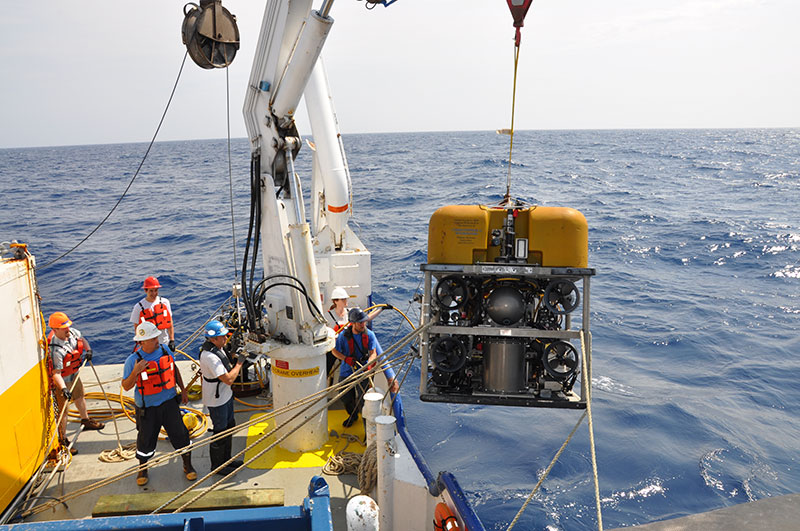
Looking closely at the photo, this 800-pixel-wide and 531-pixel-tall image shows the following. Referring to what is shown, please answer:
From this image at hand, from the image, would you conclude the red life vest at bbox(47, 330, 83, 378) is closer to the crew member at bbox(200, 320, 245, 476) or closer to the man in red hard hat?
the man in red hard hat

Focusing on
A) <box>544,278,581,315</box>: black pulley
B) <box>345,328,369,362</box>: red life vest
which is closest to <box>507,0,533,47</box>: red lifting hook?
<box>544,278,581,315</box>: black pulley

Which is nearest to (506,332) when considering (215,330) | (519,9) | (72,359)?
(519,9)

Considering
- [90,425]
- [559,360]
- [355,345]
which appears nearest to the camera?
[559,360]

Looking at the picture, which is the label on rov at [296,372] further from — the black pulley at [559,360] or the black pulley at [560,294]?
the black pulley at [560,294]

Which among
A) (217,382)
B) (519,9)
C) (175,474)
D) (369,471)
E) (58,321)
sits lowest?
(175,474)

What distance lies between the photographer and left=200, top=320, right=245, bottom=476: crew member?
5.42 metres

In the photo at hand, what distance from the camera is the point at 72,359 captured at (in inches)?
245

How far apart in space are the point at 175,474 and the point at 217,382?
1.13 metres

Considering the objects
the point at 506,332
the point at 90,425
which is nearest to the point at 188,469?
the point at 90,425

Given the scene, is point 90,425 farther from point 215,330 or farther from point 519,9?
point 519,9

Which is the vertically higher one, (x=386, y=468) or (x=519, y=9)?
(x=519, y=9)

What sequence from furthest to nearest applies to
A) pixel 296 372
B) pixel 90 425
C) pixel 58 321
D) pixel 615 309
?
pixel 615 309, pixel 90 425, pixel 296 372, pixel 58 321

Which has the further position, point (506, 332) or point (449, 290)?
point (449, 290)

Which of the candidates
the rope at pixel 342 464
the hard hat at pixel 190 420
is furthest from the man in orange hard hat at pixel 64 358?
the rope at pixel 342 464
